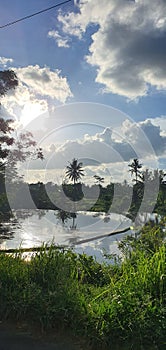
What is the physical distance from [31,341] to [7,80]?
16.7 feet

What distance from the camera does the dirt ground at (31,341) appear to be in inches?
84.7

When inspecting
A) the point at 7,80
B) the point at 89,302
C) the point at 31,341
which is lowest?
the point at 31,341

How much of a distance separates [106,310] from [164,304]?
38 centimetres

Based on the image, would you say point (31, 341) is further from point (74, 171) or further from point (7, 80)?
point (74, 171)

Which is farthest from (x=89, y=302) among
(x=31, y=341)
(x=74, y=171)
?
(x=74, y=171)

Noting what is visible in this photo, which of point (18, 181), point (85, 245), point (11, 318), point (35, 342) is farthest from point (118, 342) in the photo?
point (18, 181)

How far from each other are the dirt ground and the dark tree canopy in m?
4.85

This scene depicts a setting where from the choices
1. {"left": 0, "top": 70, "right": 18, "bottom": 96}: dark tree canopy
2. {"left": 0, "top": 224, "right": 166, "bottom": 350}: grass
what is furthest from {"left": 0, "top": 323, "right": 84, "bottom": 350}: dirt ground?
{"left": 0, "top": 70, "right": 18, "bottom": 96}: dark tree canopy

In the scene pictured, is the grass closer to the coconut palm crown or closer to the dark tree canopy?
the dark tree canopy

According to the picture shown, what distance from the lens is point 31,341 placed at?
224cm

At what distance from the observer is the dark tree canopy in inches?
248

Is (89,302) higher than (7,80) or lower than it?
lower

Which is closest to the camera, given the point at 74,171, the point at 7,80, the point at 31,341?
the point at 31,341

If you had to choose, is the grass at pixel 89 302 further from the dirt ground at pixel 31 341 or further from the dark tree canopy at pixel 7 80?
the dark tree canopy at pixel 7 80
